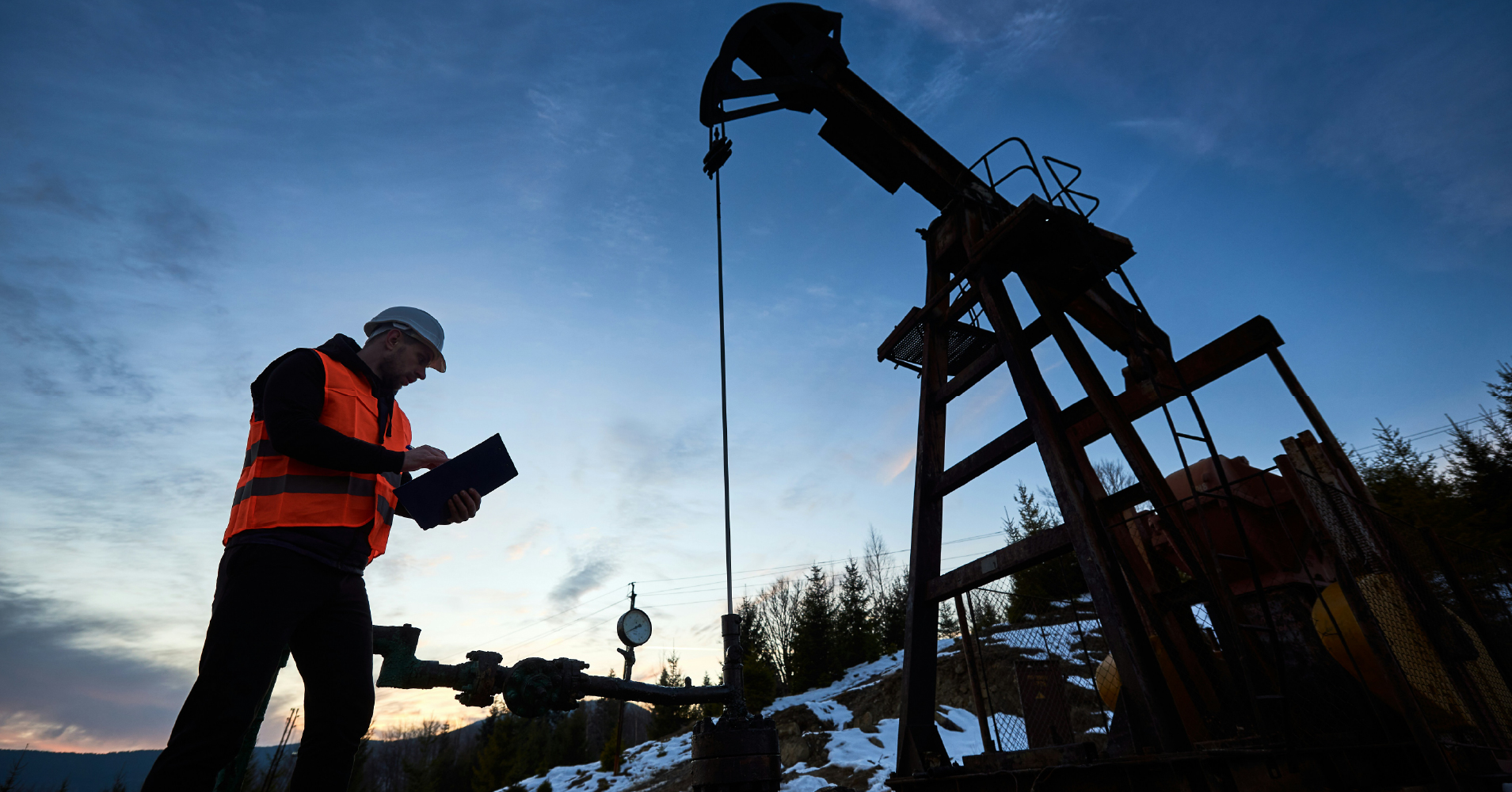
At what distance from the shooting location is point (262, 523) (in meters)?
1.99

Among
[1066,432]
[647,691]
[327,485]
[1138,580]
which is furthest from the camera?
[1066,432]

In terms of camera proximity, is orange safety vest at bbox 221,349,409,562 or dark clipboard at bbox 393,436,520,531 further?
dark clipboard at bbox 393,436,520,531

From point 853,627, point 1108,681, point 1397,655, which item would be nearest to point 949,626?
point 853,627

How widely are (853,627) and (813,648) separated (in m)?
2.74

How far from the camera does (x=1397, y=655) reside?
4.05 m

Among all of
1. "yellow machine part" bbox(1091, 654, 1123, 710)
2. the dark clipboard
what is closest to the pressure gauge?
the dark clipboard

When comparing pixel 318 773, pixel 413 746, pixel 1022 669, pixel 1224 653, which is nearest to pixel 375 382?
pixel 318 773

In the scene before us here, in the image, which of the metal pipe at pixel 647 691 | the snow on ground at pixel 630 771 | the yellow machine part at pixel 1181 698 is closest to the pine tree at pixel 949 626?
the snow on ground at pixel 630 771

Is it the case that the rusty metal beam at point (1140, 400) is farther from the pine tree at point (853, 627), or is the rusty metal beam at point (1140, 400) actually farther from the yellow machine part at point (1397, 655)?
the pine tree at point (853, 627)

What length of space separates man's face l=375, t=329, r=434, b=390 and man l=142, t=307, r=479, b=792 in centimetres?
10

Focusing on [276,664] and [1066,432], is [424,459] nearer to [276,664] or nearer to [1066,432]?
[276,664]

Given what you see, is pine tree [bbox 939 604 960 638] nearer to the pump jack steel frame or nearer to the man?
the pump jack steel frame

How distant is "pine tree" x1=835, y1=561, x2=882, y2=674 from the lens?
107 feet

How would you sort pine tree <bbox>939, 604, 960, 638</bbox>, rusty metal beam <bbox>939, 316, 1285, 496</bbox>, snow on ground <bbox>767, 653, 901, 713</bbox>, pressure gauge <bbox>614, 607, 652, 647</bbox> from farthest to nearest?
pine tree <bbox>939, 604, 960, 638</bbox> < snow on ground <bbox>767, 653, 901, 713</bbox> < rusty metal beam <bbox>939, 316, 1285, 496</bbox> < pressure gauge <bbox>614, 607, 652, 647</bbox>
